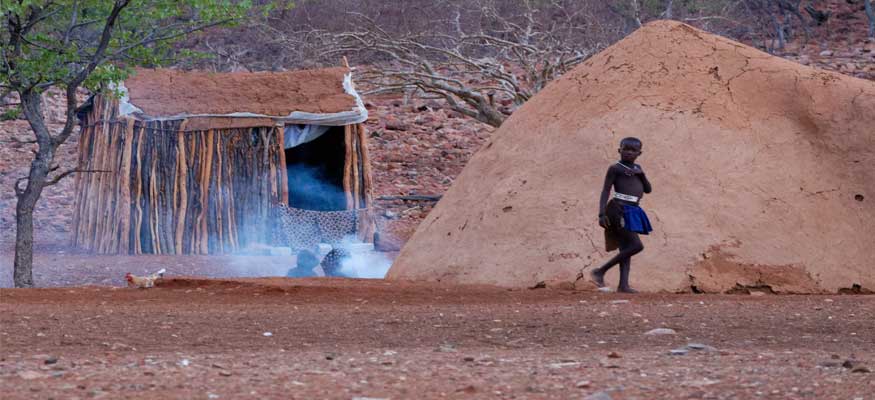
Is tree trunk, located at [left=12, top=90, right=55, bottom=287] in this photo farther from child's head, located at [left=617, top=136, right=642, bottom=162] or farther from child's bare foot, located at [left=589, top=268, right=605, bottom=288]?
child's head, located at [left=617, top=136, right=642, bottom=162]

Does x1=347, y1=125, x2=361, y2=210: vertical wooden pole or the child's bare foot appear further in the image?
x1=347, y1=125, x2=361, y2=210: vertical wooden pole

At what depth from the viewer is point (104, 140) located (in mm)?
13930

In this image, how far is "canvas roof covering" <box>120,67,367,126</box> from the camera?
1382cm

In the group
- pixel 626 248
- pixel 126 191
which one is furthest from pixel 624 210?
pixel 126 191

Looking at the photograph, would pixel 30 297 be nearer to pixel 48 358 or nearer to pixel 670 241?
pixel 48 358

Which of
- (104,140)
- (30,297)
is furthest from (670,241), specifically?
(104,140)

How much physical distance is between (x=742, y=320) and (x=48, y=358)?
3.62 meters

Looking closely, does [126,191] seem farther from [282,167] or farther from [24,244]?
[24,244]

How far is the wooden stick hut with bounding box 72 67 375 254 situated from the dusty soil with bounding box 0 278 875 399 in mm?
5491

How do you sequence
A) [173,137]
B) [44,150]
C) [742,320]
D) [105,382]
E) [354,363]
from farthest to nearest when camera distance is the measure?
1. [173,137]
2. [44,150]
3. [742,320]
4. [354,363]
5. [105,382]

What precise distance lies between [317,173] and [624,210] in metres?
8.50

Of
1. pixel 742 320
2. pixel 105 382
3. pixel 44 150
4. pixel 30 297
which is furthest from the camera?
pixel 44 150

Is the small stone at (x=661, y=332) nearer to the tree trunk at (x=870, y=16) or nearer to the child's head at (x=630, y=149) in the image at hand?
the child's head at (x=630, y=149)

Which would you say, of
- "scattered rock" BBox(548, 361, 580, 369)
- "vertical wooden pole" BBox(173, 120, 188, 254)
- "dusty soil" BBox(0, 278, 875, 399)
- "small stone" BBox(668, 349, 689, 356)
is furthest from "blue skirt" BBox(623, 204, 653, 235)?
"vertical wooden pole" BBox(173, 120, 188, 254)
